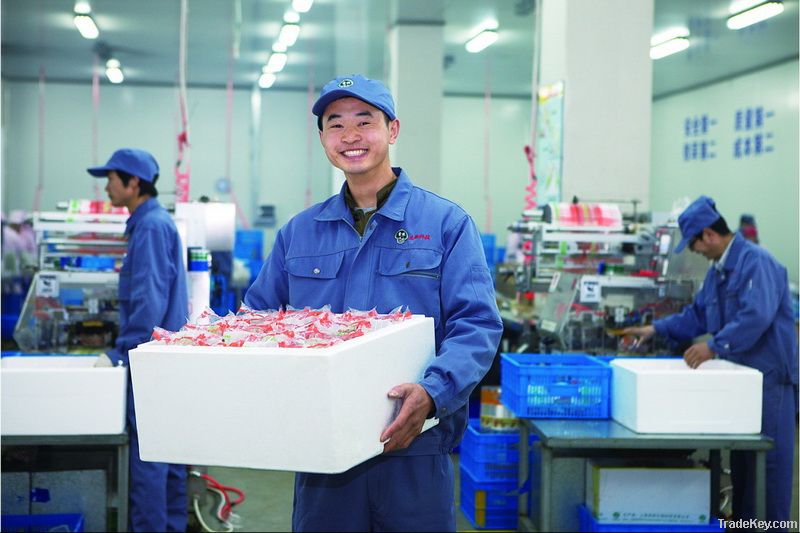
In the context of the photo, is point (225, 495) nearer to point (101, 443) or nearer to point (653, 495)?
point (101, 443)

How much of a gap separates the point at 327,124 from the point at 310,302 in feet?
1.43

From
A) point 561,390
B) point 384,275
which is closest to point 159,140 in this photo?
point 561,390

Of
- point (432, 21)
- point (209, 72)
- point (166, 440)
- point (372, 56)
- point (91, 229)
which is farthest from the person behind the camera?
point (209, 72)

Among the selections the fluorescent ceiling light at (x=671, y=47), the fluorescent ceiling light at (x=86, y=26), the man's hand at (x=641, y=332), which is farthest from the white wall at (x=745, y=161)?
the fluorescent ceiling light at (x=86, y=26)

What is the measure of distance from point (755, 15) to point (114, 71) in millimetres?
8993

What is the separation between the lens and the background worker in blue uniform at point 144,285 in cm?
377

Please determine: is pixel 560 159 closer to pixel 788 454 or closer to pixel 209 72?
pixel 788 454

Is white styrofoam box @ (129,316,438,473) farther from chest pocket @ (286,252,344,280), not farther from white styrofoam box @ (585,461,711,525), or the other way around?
white styrofoam box @ (585,461,711,525)

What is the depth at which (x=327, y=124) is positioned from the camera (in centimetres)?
210

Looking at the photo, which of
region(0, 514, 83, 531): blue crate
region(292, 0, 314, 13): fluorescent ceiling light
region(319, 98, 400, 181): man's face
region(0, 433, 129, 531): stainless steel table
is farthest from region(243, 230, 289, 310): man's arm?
region(292, 0, 314, 13): fluorescent ceiling light

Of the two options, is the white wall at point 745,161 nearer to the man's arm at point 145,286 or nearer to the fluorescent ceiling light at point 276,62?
the fluorescent ceiling light at point 276,62

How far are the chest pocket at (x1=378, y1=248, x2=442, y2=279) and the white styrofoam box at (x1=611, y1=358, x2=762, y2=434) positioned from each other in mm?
1752

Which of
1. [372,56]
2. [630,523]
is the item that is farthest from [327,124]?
[372,56]

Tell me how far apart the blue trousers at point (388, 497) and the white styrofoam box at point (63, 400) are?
1526 millimetres
